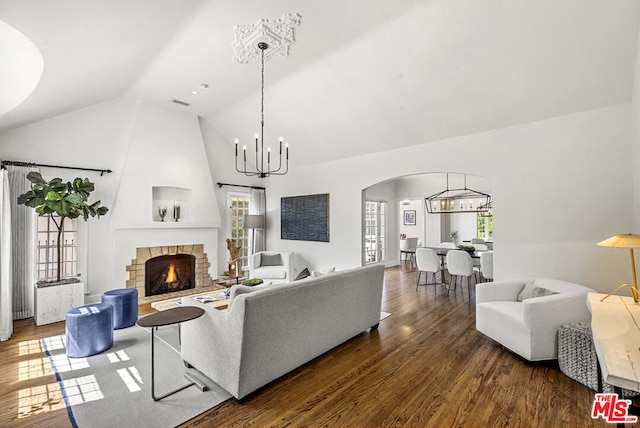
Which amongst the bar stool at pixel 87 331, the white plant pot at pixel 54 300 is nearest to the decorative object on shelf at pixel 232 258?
the white plant pot at pixel 54 300

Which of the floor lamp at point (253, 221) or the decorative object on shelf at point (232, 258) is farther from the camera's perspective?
the floor lamp at point (253, 221)

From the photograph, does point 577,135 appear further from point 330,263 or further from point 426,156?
point 330,263

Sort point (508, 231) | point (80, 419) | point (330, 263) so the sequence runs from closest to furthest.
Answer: point (80, 419) → point (508, 231) → point (330, 263)

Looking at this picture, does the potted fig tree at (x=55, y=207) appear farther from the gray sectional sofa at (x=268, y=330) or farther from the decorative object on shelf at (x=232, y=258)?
the gray sectional sofa at (x=268, y=330)

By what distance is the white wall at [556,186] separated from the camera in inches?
141

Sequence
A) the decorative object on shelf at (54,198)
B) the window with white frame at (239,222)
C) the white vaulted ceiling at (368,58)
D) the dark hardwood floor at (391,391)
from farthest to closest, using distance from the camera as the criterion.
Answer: the window with white frame at (239,222) → the decorative object on shelf at (54,198) → the white vaulted ceiling at (368,58) → the dark hardwood floor at (391,391)

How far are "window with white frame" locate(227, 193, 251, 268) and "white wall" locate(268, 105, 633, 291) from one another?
4517 millimetres

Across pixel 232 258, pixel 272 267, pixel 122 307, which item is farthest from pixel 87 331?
pixel 232 258

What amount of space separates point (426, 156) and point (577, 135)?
197cm

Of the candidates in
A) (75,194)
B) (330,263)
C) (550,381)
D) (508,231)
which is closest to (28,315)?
(75,194)

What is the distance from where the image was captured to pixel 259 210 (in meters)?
7.89

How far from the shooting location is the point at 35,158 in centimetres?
479

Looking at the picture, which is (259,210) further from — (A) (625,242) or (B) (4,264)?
(A) (625,242)

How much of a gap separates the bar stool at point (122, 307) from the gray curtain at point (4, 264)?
986mm
